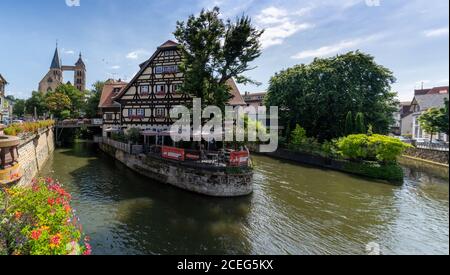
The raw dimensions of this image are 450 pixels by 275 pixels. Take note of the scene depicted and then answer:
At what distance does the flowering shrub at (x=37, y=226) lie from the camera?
18.1ft

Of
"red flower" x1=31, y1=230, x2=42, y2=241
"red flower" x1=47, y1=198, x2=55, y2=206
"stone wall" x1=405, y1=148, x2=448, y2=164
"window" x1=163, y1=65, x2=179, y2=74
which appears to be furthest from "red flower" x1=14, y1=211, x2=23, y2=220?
"stone wall" x1=405, y1=148, x2=448, y2=164

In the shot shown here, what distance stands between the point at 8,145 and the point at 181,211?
10.1 meters

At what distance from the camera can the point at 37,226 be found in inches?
246

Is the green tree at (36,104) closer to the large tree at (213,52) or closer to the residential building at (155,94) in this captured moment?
the residential building at (155,94)

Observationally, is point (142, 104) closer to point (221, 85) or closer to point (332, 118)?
point (221, 85)

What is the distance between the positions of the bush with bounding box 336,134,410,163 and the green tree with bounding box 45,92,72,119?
2227 inches

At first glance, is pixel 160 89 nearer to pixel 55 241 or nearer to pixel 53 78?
pixel 55 241

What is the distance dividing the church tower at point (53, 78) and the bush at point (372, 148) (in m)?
99.2

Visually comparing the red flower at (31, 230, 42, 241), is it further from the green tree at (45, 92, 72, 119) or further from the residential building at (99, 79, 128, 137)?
the green tree at (45, 92, 72, 119)

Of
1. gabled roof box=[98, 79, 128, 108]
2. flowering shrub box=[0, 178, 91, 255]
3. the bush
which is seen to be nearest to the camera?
flowering shrub box=[0, 178, 91, 255]

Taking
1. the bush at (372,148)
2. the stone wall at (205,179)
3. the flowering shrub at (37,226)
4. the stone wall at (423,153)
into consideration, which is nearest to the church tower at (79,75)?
the stone wall at (205,179)

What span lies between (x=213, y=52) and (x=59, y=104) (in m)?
51.9

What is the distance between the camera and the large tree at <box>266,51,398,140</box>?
34.0 meters

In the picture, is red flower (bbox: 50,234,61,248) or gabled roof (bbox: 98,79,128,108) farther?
gabled roof (bbox: 98,79,128,108)
